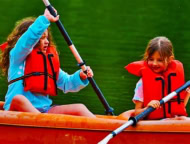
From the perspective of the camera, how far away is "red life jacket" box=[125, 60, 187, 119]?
452 cm

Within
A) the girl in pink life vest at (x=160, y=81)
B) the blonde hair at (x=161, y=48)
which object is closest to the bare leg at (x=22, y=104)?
the girl in pink life vest at (x=160, y=81)

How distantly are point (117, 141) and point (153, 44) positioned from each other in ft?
2.14

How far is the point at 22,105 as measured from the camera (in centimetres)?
452

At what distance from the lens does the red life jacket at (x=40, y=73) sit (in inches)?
181

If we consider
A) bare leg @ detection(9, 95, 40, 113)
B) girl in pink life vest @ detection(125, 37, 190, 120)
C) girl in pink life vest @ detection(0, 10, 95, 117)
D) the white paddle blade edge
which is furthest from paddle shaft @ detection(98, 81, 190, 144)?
bare leg @ detection(9, 95, 40, 113)

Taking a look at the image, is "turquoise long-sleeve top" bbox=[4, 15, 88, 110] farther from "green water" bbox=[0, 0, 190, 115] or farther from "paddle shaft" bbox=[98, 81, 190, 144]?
"green water" bbox=[0, 0, 190, 115]

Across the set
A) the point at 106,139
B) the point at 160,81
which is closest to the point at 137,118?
the point at 106,139

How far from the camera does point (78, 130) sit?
4422 millimetres

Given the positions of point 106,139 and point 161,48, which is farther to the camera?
point 161,48

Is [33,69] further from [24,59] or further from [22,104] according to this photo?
[22,104]

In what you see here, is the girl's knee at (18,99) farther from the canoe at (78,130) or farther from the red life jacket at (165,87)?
the red life jacket at (165,87)

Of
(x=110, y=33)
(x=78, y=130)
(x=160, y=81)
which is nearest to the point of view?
(x=78, y=130)

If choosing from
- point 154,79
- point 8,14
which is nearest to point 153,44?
point 154,79

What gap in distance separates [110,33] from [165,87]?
6565mm
